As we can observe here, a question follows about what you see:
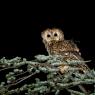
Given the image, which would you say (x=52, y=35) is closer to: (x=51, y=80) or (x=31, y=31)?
(x=31, y=31)

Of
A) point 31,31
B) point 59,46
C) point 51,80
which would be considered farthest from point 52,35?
point 51,80

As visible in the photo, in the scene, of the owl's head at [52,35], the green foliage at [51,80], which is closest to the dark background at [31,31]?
the owl's head at [52,35]

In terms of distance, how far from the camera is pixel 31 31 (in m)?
4.54

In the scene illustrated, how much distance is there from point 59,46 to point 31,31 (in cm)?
138

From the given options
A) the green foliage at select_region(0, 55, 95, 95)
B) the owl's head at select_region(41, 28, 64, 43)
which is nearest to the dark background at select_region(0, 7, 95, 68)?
the owl's head at select_region(41, 28, 64, 43)

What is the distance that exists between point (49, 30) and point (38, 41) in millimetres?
715

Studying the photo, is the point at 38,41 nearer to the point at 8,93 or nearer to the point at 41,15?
the point at 41,15

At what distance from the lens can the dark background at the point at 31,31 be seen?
435 cm

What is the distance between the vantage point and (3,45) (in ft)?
14.5

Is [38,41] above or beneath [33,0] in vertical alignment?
beneath

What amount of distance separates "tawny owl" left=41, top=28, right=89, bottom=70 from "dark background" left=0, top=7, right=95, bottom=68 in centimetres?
57

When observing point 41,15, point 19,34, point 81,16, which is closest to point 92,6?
point 81,16

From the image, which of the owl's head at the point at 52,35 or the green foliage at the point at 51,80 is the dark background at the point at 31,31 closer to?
the owl's head at the point at 52,35

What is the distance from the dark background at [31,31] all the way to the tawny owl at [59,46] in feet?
1.87
